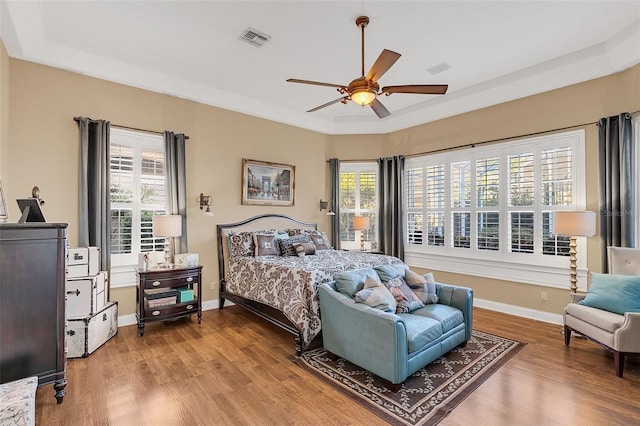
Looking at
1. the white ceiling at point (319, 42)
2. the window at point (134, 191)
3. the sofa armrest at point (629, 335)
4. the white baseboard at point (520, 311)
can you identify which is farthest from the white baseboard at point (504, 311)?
the white ceiling at point (319, 42)

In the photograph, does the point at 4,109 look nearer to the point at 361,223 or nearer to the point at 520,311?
the point at 361,223

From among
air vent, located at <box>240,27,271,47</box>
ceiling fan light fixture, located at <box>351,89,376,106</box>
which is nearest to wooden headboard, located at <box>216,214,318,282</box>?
air vent, located at <box>240,27,271,47</box>

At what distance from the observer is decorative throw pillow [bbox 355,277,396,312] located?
2.83 m

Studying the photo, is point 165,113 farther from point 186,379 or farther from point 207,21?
point 186,379

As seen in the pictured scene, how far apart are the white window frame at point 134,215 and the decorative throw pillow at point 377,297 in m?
3.20

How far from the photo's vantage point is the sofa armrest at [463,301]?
3.35 metres

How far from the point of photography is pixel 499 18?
3.26 m

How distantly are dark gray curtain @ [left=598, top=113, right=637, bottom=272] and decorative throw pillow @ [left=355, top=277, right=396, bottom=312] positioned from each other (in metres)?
2.99

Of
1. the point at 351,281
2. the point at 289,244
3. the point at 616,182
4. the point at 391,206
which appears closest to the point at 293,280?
the point at 351,281

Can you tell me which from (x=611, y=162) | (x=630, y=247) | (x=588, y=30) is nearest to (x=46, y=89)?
(x=588, y=30)

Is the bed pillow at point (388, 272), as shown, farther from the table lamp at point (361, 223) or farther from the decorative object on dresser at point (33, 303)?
the decorative object on dresser at point (33, 303)

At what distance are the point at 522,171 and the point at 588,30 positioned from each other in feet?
6.19

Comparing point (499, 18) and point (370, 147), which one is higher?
point (499, 18)

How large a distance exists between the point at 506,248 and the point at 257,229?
4.08 metres
